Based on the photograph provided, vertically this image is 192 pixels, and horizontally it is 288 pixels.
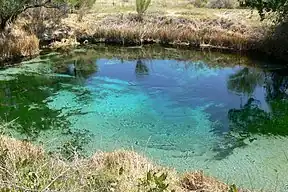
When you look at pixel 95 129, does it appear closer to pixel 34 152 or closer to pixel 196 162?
pixel 196 162

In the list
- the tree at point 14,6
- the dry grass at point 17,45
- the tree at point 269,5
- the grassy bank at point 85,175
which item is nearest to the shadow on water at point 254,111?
the tree at point 269,5

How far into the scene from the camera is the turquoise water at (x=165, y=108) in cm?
1124

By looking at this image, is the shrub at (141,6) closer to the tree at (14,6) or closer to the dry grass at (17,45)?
the tree at (14,6)

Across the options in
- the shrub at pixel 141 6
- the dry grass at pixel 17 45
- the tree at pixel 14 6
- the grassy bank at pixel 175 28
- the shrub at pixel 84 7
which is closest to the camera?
the dry grass at pixel 17 45

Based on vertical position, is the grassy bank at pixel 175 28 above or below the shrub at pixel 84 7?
below

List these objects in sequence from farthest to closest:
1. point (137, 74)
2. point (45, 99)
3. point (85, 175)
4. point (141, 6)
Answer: point (141, 6)
point (137, 74)
point (45, 99)
point (85, 175)

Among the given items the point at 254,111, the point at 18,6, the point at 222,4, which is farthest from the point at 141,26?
the point at 254,111

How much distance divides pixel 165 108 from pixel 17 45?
30.9ft

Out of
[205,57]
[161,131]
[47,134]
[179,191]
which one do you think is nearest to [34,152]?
[179,191]

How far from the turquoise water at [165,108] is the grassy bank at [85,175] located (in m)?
1.37

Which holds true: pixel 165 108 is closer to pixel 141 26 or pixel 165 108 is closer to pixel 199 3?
pixel 141 26

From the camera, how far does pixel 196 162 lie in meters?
10.9

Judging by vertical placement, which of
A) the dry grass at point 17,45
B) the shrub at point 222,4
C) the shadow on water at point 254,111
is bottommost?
the shadow on water at point 254,111

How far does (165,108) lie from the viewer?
1499cm
